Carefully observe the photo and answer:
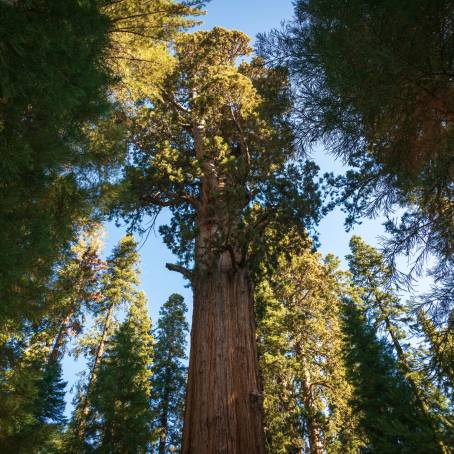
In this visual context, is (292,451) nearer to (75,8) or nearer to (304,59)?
(304,59)

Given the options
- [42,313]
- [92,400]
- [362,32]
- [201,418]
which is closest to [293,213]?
[362,32]

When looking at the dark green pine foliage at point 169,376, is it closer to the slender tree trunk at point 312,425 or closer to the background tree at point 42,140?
the slender tree trunk at point 312,425

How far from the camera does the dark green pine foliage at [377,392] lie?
10.4 m

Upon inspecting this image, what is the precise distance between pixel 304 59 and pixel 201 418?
202 inches

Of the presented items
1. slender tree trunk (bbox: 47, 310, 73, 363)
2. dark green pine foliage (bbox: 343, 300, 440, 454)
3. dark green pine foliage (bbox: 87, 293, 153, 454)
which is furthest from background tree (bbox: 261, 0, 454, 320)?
slender tree trunk (bbox: 47, 310, 73, 363)

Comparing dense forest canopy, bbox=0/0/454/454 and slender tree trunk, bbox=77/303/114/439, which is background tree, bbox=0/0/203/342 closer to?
dense forest canopy, bbox=0/0/454/454

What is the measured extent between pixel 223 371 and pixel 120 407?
8.45 metres

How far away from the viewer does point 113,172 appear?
4.52 meters

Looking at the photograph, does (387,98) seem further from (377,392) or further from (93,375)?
(93,375)

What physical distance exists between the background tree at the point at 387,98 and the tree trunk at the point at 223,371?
92.8 inches

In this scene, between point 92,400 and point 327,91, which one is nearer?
point 327,91

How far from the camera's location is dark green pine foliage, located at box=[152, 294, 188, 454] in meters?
14.9

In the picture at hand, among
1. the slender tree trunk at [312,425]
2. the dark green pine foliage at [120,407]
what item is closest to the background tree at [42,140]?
the dark green pine foliage at [120,407]

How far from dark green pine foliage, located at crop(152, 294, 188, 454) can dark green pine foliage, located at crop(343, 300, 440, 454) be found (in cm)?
787
